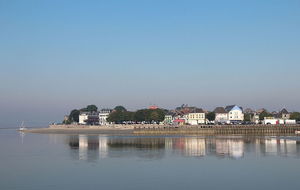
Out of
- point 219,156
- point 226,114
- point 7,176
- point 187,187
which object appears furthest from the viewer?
point 226,114

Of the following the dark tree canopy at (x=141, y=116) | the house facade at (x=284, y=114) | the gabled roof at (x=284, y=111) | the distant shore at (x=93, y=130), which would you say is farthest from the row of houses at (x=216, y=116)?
the distant shore at (x=93, y=130)

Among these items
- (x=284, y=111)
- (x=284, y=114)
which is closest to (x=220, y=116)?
(x=284, y=114)

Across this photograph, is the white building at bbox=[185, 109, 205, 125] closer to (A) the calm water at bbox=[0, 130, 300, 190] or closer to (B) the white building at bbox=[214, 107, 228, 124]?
(B) the white building at bbox=[214, 107, 228, 124]

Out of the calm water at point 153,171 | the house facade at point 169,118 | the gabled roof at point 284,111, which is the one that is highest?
the gabled roof at point 284,111

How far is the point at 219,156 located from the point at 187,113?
4732 inches

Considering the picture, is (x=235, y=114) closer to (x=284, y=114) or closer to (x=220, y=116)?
(x=220, y=116)

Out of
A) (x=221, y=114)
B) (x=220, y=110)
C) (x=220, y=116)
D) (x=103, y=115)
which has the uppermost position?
(x=220, y=110)

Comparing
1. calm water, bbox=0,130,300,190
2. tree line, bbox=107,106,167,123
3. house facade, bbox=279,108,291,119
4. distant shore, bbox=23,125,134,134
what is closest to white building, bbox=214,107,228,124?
tree line, bbox=107,106,167,123

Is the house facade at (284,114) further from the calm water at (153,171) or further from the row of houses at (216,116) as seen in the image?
the calm water at (153,171)

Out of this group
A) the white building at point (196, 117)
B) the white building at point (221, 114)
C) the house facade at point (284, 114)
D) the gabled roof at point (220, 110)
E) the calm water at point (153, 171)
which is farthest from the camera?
the gabled roof at point (220, 110)

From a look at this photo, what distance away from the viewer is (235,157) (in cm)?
4553

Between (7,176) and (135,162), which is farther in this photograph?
(135,162)

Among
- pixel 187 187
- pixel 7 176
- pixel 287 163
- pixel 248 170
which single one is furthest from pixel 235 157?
pixel 7 176

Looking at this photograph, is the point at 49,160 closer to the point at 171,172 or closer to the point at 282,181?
the point at 171,172
